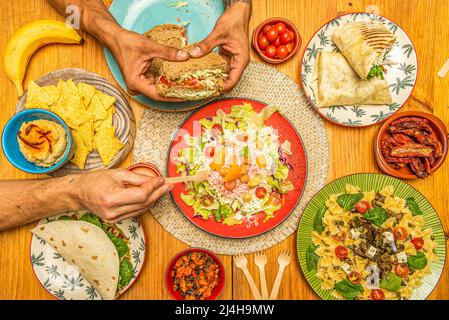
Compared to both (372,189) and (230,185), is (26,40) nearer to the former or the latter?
(230,185)

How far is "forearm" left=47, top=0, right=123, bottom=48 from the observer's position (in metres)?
2.05

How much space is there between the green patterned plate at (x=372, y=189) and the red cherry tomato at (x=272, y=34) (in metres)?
0.98

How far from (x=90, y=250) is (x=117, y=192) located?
54cm

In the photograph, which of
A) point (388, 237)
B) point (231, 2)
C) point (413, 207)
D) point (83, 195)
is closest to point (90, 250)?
point (83, 195)

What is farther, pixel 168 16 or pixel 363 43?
pixel 168 16

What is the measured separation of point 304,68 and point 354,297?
148 centimetres

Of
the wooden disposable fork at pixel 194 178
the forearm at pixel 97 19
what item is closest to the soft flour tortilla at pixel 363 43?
the wooden disposable fork at pixel 194 178

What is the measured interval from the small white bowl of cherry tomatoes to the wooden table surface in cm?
8

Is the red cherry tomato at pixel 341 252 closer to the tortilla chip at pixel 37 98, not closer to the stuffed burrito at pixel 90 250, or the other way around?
the stuffed burrito at pixel 90 250

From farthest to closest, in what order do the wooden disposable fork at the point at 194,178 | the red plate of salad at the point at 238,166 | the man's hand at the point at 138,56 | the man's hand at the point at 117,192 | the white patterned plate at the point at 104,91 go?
the red plate of salad at the point at 238,166 → the white patterned plate at the point at 104,91 → the wooden disposable fork at the point at 194,178 → the man's hand at the point at 138,56 → the man's hand at the point at 117,192

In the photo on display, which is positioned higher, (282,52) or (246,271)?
(282,52)

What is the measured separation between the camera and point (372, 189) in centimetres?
226

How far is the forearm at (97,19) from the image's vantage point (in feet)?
6.73
